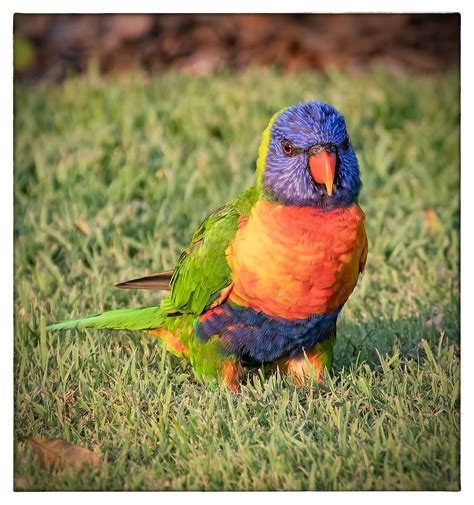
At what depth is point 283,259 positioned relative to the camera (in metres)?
2.88

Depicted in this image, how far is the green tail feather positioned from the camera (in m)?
3.45

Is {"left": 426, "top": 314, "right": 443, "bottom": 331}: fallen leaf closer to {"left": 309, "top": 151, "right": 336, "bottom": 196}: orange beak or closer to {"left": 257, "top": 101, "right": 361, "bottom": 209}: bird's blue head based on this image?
{"left": 257, "top": 101, "right": 361, "bottom": 209}: bird's blue head

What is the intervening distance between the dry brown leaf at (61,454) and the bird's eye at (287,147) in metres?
1.29

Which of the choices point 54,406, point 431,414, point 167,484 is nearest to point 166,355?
point 54,406

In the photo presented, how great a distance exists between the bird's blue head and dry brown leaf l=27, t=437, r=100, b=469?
115 cm

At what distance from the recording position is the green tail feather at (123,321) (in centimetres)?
345

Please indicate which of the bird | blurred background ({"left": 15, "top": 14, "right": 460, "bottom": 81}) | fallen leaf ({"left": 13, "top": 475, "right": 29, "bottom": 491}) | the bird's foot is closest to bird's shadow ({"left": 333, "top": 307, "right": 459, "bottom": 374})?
the bird

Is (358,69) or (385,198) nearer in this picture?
(385,198)

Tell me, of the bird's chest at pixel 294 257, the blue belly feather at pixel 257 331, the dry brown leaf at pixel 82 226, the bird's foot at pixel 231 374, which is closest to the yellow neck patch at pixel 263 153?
the bird's chest at pixel 294 257

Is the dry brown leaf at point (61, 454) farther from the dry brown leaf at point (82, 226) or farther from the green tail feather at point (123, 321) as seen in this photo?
the dry brown leaf at point (82, 226)

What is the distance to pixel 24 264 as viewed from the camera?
4.39 m

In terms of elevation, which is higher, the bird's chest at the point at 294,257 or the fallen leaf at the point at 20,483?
the bird's chest at the point at 294,257
